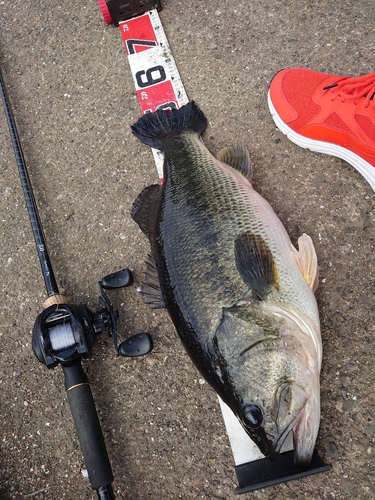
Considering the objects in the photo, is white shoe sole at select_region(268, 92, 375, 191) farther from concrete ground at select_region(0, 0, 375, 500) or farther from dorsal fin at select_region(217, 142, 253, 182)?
dorsal fin at select_region(217, 142, 253, 182)

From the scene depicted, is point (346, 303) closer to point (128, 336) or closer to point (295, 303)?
point (295, 303)

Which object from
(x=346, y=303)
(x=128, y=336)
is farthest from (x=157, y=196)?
(x=346, y=303)

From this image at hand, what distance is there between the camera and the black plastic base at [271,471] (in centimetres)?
175

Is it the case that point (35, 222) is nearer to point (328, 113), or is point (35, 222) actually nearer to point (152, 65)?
point (152, 65)

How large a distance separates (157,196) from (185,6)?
1.92m

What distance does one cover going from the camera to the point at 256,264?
1.83 m

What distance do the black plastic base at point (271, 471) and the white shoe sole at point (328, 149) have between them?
1622 millimetres

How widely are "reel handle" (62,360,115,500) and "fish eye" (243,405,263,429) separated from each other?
2.73 feet

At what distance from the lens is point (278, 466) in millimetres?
1835

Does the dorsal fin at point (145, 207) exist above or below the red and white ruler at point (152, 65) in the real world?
below

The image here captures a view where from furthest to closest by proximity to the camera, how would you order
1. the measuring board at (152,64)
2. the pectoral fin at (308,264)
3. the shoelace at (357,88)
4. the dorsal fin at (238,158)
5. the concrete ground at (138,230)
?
the measuring board at (152,64) < the dorsal fin at (238,158) < the shoelace at (357,88) < the concrete ground at (138,230) < the pectoral fin at (308,264)

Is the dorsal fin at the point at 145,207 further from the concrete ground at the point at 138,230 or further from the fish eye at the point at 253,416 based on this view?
the fish eye at the point at 253,416

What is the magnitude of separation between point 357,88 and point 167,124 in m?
1.24

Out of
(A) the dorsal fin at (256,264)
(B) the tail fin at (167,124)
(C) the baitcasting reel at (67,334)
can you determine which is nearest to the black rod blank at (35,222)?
(C) the baitcasting reel at (67,334)
